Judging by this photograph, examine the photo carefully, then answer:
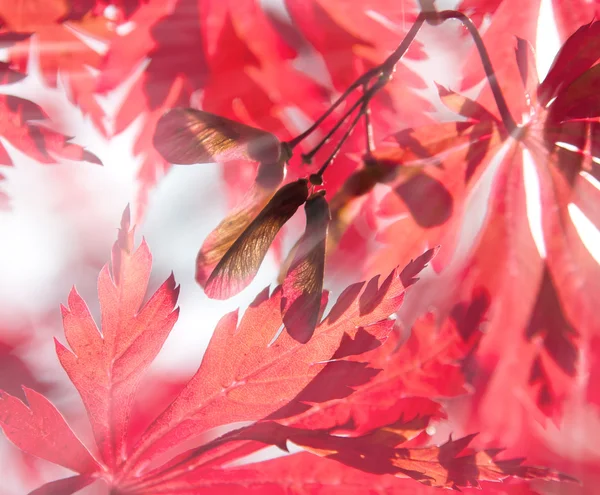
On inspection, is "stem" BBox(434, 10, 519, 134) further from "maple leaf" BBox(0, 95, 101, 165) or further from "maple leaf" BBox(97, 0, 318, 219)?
"maple leaf" BBox(0, 95, 101, 165)

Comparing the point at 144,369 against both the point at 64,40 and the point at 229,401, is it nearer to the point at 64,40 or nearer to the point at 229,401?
the point at 229,401

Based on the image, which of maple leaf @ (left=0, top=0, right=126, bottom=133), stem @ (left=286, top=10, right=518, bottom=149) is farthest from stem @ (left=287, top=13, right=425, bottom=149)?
maple leaf @ (left=0, top=0, right=126, bottom=133)

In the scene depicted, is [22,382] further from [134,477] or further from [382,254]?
[382,254]

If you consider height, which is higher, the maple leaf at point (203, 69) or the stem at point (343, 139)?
the maple leaf at point (203, 69)

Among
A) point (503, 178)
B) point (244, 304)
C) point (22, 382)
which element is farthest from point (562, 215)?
point (22, 382)

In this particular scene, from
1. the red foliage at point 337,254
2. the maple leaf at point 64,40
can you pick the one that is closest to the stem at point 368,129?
the red foliage at point 337,254

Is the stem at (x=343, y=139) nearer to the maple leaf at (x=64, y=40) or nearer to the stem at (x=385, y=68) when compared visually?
the stem at (x=385, y=68)
